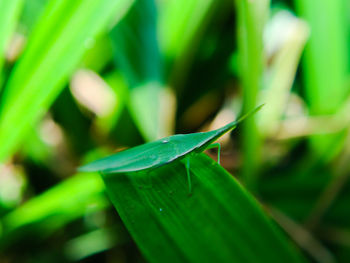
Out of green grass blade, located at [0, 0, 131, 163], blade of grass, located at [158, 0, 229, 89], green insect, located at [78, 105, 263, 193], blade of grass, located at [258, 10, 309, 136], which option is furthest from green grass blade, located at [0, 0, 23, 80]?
blade of grass, located at [258, 10, 309, 136]

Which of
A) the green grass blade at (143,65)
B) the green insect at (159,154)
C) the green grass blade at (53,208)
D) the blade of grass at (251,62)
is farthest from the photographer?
the green grass blade at (143,65)

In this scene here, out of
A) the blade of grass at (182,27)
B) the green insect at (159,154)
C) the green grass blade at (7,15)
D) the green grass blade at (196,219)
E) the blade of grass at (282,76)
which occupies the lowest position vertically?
the green grass blade at (196,219)

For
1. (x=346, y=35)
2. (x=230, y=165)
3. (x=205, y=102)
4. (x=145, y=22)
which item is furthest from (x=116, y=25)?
(x=346, y=35)

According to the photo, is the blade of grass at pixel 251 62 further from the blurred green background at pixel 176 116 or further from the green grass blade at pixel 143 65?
the green grass blade at pixel 143 65

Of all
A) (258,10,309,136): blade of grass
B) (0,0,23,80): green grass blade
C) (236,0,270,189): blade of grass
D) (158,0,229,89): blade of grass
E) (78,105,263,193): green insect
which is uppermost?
(158,0,229,89): blade of grass

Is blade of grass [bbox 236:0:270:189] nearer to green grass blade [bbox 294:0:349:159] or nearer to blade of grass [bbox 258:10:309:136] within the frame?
blade of grass [bbox 258:10:309:136]

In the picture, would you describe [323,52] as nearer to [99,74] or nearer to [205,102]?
[205,102]

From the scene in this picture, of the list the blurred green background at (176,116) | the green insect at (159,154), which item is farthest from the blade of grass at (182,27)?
the green insect at (159,154)
